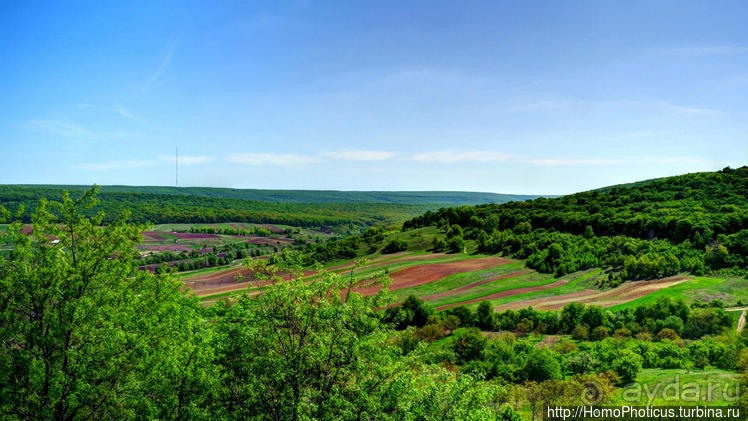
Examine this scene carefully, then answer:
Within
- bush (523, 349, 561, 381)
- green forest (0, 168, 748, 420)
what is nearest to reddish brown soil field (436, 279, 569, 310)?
bush (523, 349, 561, 381)

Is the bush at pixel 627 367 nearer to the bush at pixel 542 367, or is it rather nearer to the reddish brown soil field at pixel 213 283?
the bush at pixel 542 367

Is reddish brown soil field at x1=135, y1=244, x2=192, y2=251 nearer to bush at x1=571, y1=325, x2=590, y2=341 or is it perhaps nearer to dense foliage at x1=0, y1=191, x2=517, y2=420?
bush at x1=571, y1=325, x2=590, y2=341

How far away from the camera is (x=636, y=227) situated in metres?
71.1

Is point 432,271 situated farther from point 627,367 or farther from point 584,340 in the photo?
point 627,367

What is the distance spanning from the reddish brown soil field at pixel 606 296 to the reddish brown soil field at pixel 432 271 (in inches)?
599

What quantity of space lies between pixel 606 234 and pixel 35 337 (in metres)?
82.9

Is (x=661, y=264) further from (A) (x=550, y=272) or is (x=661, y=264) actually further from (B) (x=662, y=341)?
(B) (x=662, y=341)

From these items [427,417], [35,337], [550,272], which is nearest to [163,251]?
[550,272]

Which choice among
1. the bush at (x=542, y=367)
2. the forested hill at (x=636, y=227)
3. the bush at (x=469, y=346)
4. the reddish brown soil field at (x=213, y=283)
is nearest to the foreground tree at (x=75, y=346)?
the bush at (x=542, y=367)

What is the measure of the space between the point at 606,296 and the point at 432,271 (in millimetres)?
27155

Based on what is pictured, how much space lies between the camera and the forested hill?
183 ft

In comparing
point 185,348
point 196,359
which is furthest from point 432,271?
point 196,359

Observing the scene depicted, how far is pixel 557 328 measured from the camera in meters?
44.1

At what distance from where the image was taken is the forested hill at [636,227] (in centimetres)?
5591
